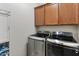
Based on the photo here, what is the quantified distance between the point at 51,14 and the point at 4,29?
17.8 inches

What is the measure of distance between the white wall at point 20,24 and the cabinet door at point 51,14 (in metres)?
0.13

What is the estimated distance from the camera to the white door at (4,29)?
51.8 inches

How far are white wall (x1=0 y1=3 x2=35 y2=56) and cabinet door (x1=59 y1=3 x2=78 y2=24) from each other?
0.27m

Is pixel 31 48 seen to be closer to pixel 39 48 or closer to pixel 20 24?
pixel 39 48

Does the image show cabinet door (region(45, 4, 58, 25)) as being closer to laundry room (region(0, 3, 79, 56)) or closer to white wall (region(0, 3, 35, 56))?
laundry room (region(0, 3, 79, 56))

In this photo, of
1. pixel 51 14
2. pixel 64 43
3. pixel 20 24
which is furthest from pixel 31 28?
pixel 64 43

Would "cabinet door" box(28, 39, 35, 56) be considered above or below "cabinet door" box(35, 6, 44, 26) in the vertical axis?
below

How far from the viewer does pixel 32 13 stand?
134 centimetres

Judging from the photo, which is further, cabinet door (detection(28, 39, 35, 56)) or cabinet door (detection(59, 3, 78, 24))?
cabinet door (detection(28, 39, 35, 56))

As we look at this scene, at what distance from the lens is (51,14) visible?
52.1 inches

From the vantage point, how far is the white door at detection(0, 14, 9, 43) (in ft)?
4.31

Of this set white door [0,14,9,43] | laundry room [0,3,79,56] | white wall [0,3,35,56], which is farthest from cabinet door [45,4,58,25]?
white door [0,14,9,43]

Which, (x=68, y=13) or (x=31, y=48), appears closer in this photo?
(x=68, y=13)

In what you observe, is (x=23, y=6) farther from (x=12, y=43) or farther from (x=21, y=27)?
(x=12, y=43)
